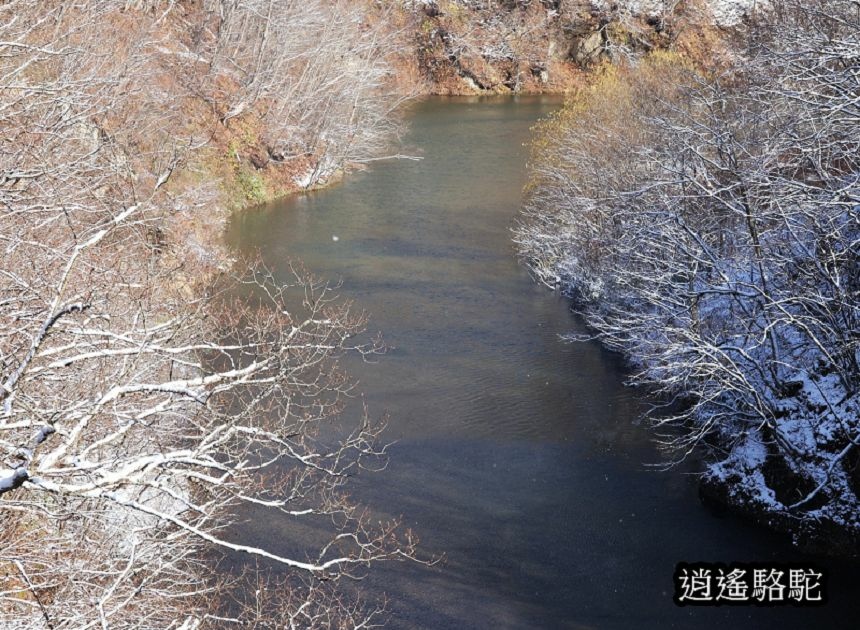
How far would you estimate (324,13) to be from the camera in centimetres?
3431

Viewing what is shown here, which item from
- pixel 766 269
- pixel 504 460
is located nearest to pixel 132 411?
pixel 504 460

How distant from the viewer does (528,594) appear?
38.7 ft

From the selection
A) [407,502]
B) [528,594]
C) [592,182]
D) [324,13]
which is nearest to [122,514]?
[407,502]

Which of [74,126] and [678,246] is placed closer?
[678,246]

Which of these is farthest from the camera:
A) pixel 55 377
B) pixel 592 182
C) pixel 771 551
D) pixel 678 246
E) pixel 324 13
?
pixel 324 13

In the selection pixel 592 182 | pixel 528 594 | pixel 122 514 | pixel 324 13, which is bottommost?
pixel 528 594

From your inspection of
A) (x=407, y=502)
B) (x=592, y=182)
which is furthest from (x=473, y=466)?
(x=592, y=182)

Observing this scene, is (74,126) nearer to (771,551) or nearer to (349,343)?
(349,343)

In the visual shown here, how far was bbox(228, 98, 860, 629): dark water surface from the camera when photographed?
11727 mm

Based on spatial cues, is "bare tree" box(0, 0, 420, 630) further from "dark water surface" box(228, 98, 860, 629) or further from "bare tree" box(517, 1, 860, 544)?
"bare tree" box(517, 1, 860, 544)

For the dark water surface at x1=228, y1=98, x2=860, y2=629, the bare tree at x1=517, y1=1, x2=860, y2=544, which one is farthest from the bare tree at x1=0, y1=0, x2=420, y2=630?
the bare tree at x1=517, y1=1, x2=860, y2=544

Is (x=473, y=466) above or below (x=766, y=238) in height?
below

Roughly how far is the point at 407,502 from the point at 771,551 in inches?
221

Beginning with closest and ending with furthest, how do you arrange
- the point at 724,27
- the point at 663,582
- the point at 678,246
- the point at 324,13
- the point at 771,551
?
the point at 663,582 < the point at 771,551 < the point at 678,246 < the point at 724,27 < the point at 324,13
